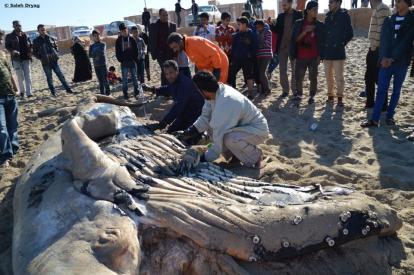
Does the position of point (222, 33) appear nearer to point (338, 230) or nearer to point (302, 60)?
point (302, 60)

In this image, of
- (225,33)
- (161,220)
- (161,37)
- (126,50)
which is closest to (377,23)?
(225,33)

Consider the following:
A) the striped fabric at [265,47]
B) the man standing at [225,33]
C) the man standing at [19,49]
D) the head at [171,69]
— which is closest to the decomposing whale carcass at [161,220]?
the head at [171,69]

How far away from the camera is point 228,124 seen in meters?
4.84

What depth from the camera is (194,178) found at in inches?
155

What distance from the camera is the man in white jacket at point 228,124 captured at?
4.69 metres

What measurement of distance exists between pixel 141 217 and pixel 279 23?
6901mm

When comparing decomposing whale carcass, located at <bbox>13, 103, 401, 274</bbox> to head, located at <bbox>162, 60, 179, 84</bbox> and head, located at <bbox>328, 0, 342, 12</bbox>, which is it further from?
head, located at <bbox>328, 0, 342, 12</bbox>

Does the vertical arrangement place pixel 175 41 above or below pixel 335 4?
below

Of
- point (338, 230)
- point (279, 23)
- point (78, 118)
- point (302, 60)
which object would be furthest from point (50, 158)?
point (279, 23)

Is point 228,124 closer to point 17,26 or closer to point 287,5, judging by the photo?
point 287,5

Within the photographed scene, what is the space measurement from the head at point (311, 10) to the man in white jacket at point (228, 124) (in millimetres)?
3527

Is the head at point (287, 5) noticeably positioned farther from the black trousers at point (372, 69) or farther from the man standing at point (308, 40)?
the black trousers at point (372, 69)

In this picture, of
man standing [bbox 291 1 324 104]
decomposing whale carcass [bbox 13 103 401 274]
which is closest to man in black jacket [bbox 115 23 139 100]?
man standing [bbox 291 1 324 104]

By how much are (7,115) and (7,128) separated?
208 mm
